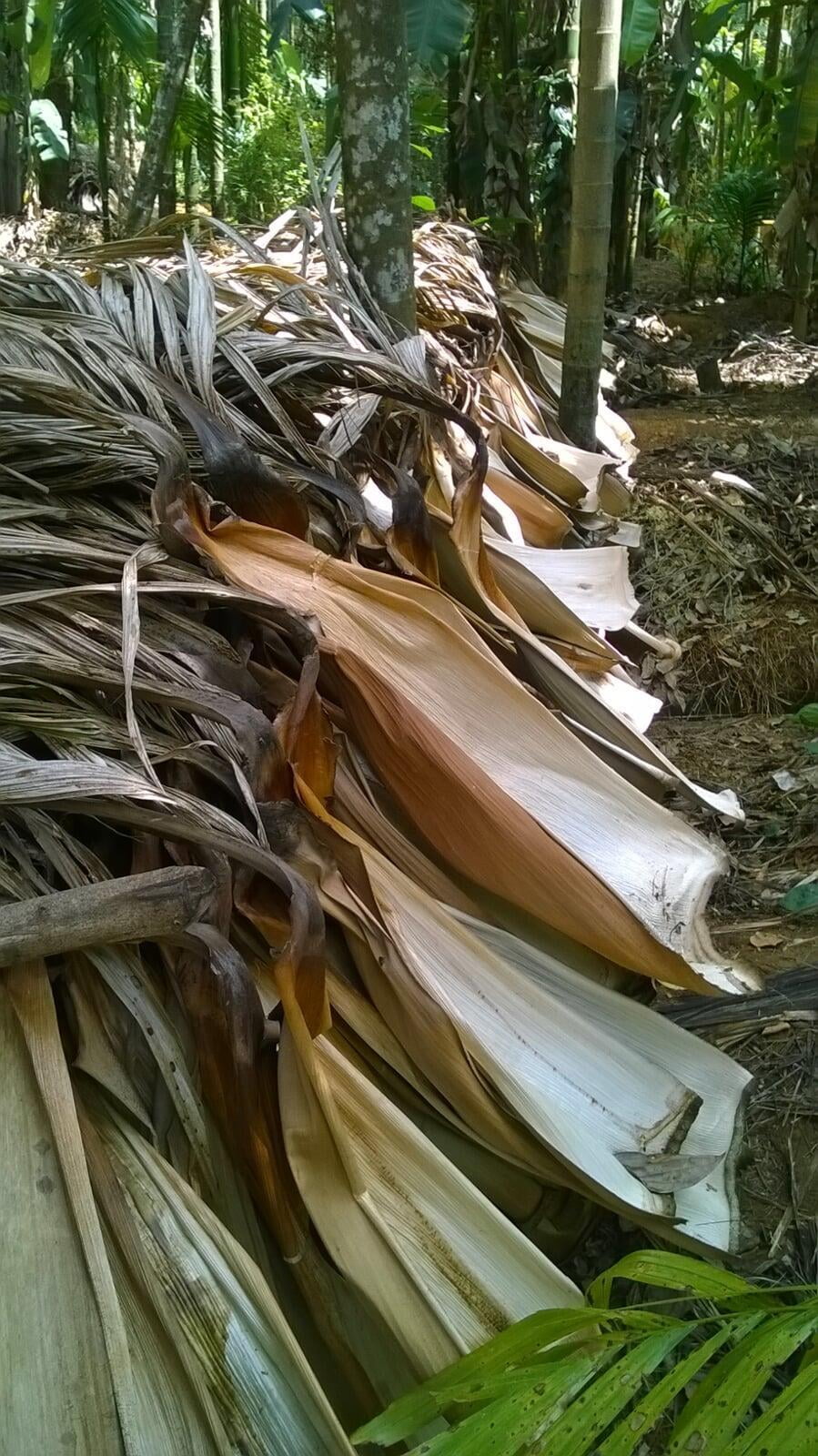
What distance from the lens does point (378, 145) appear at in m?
2.23

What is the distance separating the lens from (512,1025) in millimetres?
1253

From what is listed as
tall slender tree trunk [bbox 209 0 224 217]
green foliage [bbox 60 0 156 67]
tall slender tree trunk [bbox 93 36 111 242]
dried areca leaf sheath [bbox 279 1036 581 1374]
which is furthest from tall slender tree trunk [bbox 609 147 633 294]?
dried areca leaf sheath [bbox 279 1036 581 1374]

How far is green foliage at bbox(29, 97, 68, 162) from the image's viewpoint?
841 cm

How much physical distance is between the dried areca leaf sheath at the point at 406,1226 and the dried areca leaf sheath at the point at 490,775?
1.31ft

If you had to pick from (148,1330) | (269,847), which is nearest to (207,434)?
(269,847)

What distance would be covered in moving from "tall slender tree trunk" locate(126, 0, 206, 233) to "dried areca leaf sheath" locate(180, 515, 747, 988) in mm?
4661

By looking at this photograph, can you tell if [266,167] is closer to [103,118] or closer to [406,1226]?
[103,118]

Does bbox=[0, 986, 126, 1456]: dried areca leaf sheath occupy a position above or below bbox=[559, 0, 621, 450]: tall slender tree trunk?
below

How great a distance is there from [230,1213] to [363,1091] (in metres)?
0.18

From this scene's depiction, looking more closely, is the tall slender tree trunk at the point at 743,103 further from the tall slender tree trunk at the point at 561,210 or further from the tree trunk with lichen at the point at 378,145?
the tree trunk with lichen at the point at 378,145

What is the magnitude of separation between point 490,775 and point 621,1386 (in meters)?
0.83

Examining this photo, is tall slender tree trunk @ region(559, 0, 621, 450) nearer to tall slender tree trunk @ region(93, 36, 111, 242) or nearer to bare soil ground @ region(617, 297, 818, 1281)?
bare soil ground @ region(617, 297, 818, 1281)

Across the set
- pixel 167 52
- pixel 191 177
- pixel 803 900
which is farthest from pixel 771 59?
pixel 803 900

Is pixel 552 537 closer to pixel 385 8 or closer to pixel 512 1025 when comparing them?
pixel 385 8
